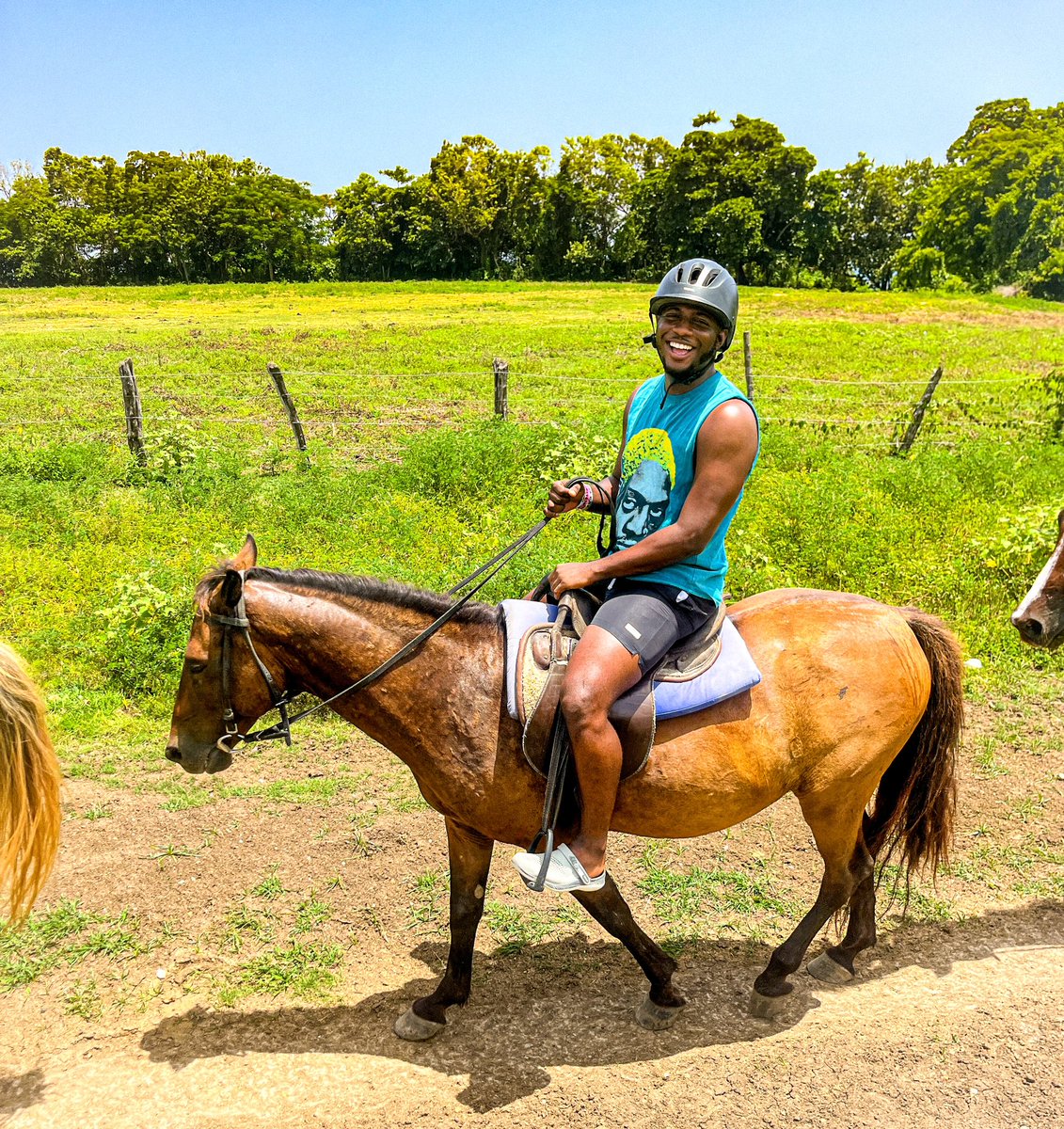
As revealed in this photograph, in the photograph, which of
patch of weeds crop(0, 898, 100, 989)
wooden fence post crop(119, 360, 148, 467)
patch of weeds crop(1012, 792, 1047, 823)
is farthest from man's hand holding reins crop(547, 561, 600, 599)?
wooden fence post crop(119, 360, 148, 467)

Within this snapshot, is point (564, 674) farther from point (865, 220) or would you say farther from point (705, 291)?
point (865, 220)

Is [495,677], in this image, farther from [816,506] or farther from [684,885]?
[816,506]

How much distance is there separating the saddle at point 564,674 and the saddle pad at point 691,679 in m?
0.02

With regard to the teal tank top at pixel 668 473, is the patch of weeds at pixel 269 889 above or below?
below

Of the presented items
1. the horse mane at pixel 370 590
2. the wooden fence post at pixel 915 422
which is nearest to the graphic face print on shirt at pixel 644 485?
the horse mane at pixel 370 590

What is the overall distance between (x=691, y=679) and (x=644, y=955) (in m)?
1.43

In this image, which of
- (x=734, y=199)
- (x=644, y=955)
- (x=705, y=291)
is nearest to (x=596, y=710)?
(x=644, y=955)

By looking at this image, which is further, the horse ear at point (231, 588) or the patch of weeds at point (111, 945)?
the patch of weeds at point (111, 945)

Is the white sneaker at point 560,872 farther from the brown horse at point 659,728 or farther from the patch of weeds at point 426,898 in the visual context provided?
the patch of weeds at point 426,898

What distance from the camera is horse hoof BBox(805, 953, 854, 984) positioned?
14.4 feet

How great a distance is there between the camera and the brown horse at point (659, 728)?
3.58 m

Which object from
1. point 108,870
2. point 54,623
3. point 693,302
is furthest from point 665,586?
point 54,623

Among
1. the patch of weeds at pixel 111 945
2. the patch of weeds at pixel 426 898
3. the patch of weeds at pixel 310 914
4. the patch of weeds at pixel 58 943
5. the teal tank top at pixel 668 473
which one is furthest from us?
the patch of weeds at pixel 426 898

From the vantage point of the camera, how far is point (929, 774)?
14.3 feet
